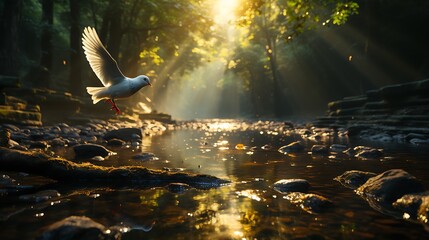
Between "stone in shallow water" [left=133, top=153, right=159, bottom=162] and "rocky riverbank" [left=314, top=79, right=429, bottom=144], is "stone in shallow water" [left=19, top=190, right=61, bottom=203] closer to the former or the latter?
"stone in shallow water" [left=133, top=153, right=159, bottom=162]

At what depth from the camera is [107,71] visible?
21.4 ft

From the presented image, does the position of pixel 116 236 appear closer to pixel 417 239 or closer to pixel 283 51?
pixel 417 239

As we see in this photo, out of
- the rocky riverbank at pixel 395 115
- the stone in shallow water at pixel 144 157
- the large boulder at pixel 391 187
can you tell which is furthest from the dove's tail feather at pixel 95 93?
the rocky riverbank at pixel 395 115

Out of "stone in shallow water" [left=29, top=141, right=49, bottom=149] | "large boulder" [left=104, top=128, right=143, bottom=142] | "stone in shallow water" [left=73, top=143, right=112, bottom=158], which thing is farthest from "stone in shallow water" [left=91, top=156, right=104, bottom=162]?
"large boulder" [left=104, top=128, right=143, bottom=142]

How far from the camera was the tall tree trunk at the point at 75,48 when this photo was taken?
1991 cm

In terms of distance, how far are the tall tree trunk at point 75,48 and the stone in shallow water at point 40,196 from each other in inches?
679

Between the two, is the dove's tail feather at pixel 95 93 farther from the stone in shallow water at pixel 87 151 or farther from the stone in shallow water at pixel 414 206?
the stone in shallow water at pixel 414 206

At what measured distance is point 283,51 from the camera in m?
43.2

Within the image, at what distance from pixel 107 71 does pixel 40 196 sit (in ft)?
10.1

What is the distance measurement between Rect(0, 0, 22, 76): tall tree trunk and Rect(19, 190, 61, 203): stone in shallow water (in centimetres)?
1132

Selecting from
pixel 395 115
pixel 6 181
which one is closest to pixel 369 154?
pixel 6 181

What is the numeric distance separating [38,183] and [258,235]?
10.5 feet

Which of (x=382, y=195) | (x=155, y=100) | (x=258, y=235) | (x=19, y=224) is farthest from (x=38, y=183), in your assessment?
(x=155, y=100)

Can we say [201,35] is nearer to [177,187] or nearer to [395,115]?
[395,115]
